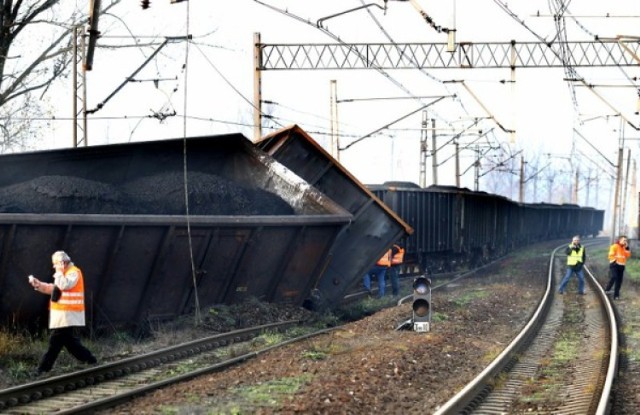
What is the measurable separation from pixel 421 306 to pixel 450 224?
582 inches

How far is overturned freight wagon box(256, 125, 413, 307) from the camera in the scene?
15.6 m

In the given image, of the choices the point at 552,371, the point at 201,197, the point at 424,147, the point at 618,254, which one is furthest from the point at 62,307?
the point at 424,147

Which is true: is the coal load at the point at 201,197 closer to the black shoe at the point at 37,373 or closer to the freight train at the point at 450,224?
the black shoe at the point at 37,373

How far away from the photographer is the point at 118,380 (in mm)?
9086

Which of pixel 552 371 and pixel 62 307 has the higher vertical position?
pixel 62 307

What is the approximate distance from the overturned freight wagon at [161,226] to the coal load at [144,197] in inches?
0.8

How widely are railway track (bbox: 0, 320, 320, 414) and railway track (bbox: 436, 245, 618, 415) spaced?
300 cm

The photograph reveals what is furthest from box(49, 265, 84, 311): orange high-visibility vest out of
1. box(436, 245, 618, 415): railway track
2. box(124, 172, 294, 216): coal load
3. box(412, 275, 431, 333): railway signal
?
box(412, 275, 431, 333): railway signal

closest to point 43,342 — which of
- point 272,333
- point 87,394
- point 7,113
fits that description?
point 87,394

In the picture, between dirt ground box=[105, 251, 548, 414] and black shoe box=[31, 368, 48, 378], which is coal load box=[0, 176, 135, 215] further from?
dirt ground box=[105, 251, 548, 414]

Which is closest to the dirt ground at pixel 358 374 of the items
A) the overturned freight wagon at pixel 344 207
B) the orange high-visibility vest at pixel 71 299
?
the overturned freight wagon at pixel 344 207

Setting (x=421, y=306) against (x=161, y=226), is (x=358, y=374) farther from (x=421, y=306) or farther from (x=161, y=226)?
(x=421, y=306)

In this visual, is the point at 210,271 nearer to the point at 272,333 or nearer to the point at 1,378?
the point at 272,333

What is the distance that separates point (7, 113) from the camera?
1230 inches
